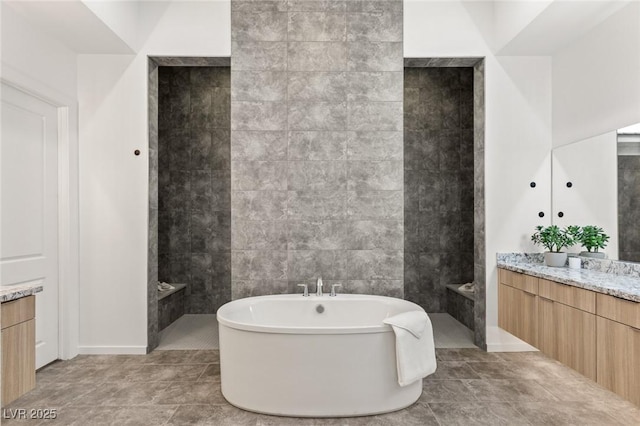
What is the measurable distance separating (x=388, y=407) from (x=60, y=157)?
331cm

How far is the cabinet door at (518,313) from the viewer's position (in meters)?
3.14

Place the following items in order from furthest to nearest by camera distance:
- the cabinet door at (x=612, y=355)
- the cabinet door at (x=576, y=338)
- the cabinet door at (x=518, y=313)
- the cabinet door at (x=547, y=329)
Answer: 1. the cabinet door at (x=518, y=313)
2. the cabinet door at (x=547, y=329)
3. the cabinet door at (x=576, y=338)
4. the cabinet door at (x=612, y=355)

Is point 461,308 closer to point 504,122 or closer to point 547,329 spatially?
point 547,329

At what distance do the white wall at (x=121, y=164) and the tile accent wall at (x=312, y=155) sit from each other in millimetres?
482

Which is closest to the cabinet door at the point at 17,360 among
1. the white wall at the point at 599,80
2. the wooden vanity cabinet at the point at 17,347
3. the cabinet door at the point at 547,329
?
the wooden vanity cabinet at the point at 17,347

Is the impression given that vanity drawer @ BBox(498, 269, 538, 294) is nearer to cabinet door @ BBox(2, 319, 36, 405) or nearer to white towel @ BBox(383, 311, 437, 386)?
white towel @ BBox(383, 311, 437, 386)

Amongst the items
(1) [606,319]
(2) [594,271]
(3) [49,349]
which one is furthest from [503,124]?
(3) [49,349]

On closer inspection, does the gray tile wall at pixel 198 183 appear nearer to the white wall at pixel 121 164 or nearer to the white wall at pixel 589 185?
the white wall at pixel 121 164

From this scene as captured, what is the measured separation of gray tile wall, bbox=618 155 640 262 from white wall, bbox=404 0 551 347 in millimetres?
851

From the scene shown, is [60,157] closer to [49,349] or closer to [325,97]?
[49,349]

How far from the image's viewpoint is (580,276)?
279 cm

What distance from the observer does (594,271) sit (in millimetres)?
3129

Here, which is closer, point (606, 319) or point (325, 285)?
point (606, 319)

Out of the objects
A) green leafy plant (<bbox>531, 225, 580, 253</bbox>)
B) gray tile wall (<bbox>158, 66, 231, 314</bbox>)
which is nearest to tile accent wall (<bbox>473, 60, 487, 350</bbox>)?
green leafy plant (<bbox>531, 225, 580, 253</bbox>)
